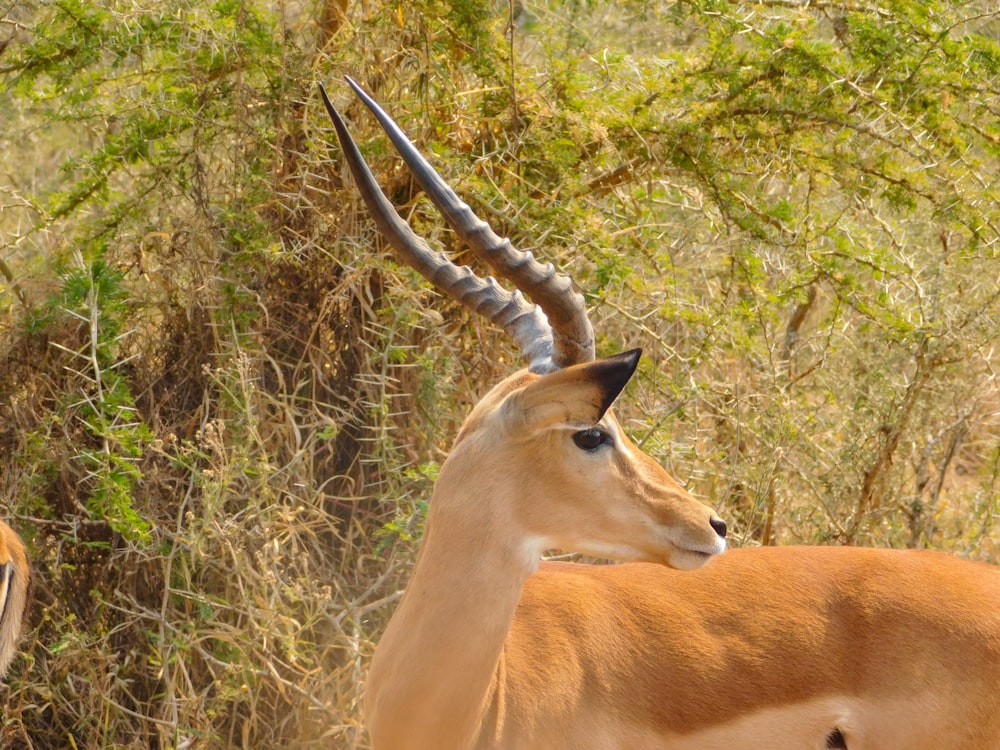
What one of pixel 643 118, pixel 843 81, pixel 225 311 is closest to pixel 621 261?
pixel 643 118

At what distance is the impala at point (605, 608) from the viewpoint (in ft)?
9.25

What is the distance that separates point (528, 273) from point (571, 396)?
1.24ft

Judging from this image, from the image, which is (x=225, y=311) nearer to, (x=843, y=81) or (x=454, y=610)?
(x=454, y=610)

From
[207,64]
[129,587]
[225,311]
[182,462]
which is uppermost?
[207,64]

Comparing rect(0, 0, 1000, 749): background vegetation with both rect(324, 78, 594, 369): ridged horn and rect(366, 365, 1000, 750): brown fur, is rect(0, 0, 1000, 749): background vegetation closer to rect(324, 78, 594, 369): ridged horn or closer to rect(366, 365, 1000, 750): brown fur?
rect(366, 365, 1000, 750): brown fur

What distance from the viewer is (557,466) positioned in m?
2.85

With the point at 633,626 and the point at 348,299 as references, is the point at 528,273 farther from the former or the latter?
the point at 348,299

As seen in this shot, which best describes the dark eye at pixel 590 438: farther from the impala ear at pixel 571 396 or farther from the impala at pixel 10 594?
the impala at pixel 10 594

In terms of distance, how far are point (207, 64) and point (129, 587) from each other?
2040 mm

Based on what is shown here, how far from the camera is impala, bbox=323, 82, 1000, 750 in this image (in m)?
2.82

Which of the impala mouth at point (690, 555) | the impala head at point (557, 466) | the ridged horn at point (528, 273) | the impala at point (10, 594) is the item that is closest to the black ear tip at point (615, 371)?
the impala head at point (557, 466)

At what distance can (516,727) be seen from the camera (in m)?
3.01

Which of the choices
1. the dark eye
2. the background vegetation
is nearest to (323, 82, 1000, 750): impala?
the dark eye

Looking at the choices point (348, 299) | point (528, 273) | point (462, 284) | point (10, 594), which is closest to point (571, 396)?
point (528, 273)
